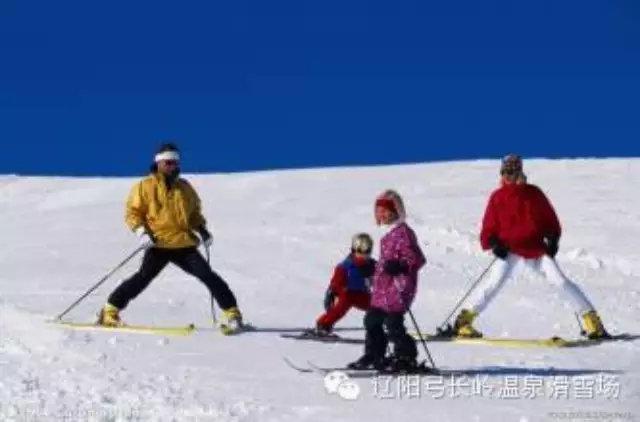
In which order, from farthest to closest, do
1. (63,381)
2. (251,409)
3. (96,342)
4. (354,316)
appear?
(354,316), (96,342), (63,381), (251,409)

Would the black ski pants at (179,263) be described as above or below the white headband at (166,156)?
below

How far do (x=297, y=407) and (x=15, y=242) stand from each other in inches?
430

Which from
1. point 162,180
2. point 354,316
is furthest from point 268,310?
point 162,180

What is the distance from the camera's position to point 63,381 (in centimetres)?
755

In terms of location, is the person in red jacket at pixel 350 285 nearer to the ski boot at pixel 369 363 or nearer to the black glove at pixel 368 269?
the black glove at pixel 368 269

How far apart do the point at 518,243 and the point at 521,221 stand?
183 millimetres

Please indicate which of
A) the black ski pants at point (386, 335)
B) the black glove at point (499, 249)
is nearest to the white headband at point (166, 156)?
the black glove at point (499, 249)

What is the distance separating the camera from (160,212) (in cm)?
1066

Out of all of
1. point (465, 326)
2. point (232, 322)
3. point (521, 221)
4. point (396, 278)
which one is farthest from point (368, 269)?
point (396, 278)

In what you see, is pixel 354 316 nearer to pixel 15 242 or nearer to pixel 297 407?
pixel 297 407

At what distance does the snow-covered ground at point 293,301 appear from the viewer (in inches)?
283

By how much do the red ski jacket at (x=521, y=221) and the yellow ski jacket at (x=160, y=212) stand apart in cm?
258

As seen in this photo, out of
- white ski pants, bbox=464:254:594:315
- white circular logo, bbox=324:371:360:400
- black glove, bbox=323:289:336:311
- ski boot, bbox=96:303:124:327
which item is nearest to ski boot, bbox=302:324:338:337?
black glove, bbox=323:289:336:311

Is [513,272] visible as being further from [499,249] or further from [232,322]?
[232,322]
